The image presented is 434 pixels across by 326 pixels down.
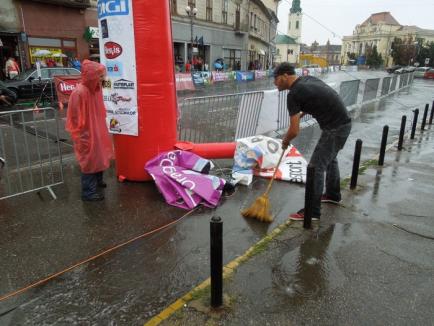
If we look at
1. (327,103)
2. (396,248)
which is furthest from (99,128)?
(396,248)

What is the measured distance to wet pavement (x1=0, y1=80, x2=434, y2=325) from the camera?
9.28 ft

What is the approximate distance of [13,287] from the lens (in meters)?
3.05

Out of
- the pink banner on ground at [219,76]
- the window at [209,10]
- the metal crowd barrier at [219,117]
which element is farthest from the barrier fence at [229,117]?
the window at [209,10]

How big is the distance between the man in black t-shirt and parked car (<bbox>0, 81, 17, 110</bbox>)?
12.7 meters

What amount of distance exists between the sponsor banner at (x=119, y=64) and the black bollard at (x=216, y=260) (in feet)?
9.60

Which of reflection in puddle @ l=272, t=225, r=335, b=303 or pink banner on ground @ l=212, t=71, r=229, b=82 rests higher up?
pink banner on ground @ l=212, t=71, r=229, b=82

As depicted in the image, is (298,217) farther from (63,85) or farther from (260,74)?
(260,74)

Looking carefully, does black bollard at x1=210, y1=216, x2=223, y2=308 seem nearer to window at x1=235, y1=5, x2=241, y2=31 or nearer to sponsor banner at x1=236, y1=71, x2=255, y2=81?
sponsor banner at x1=236, y1=71, x2=255, y2=81

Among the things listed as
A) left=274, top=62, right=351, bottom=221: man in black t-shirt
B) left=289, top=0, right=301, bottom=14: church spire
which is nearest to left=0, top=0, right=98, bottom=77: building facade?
left=274, top=62, right=351, bottom=221: man in black t-shirt

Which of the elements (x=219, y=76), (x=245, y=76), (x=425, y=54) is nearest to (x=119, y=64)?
(x=219, y=76)

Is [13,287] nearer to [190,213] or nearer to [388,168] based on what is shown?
[190,213]

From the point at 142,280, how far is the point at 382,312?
198 cm

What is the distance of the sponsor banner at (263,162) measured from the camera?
19.1 ft

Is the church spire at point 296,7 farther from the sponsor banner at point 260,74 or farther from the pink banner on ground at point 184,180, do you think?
the pink banner on ground at point 184,180
